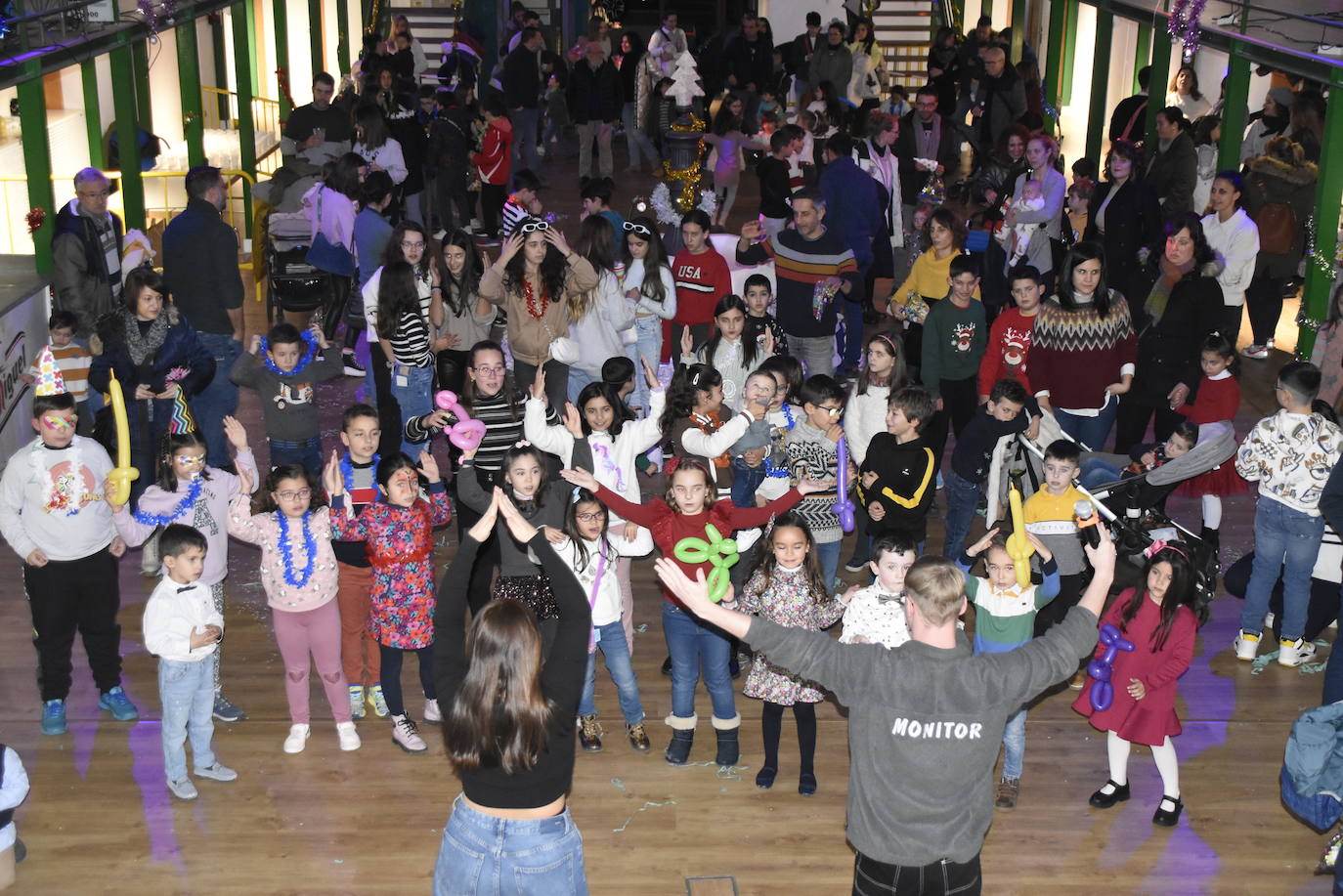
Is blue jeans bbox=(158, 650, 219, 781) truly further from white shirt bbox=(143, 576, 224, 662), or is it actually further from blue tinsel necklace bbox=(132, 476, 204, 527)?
blue tinsel necklace bbox=(132, 476, 204, 527)

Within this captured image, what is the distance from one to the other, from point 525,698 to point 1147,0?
47.1 feet

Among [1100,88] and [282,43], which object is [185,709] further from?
[282,43]

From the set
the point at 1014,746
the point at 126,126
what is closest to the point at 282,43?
the point at 126,126

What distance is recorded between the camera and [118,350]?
773 cm

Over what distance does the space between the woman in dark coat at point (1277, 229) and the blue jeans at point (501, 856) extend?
917 centimetres

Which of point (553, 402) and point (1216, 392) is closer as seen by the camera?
point (1216, 392)

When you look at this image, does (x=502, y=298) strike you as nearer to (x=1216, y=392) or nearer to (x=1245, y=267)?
(x=1216, y=392)

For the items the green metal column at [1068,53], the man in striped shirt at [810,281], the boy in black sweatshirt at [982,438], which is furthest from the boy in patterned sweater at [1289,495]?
the green metal column at [1068,53]

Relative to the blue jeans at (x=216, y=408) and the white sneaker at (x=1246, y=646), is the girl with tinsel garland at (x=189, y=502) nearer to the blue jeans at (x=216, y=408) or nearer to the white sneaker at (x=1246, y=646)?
the blue jeans at (x=216, y=408)

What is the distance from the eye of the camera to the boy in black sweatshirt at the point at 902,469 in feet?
22.3

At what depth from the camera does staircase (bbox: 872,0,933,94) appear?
22.1m

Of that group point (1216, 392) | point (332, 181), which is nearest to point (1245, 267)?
point (1216, 392)

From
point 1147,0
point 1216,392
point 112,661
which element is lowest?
point 112,661

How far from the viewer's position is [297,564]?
601 cm
